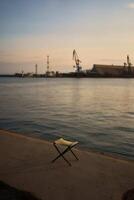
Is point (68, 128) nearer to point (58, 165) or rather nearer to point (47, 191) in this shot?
point (58, 165)

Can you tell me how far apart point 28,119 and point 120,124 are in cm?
673

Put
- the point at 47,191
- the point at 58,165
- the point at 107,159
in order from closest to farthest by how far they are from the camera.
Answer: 1. the point at 47,191
2. the point at 58,165
3. the point at 107,159

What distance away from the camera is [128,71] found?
651ft

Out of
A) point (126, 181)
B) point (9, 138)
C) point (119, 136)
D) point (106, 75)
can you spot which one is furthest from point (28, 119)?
point (106, 75)

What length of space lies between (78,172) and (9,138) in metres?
5.14

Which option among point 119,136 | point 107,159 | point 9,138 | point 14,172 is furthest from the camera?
→ point 119,136

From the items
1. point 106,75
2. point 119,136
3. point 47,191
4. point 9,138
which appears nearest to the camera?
point 47,191

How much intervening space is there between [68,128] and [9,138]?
663 centimetres

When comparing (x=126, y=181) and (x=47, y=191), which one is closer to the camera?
(x=47, y=191)

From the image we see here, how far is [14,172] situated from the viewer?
9.00m

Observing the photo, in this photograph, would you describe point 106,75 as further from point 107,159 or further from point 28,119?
point 107,159

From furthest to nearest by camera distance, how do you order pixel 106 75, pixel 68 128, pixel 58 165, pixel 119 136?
pixel 106 75
pixel 68 128
pixel 119 136
pixel 58 165

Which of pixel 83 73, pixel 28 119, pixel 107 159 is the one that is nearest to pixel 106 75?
A: pixel 83 73

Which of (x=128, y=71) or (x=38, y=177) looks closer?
(x=38, y=177)
